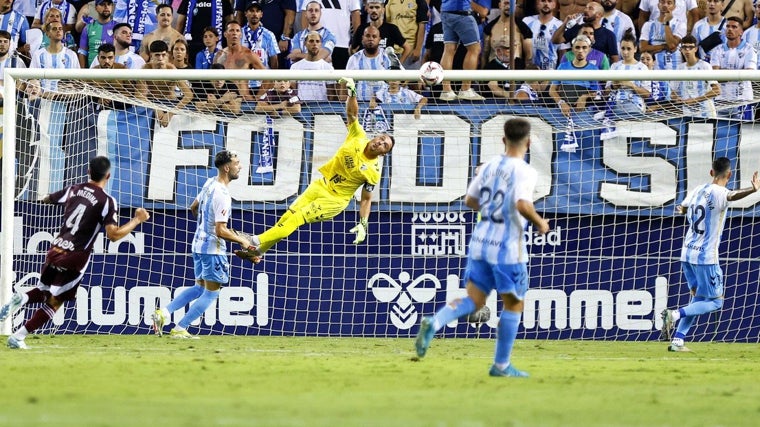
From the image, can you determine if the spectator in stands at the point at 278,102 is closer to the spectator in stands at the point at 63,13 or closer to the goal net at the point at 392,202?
the goal net at the point at 392,202

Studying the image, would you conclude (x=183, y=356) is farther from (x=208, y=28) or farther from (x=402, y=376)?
(x=208, y=28)

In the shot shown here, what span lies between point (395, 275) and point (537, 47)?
170 inches

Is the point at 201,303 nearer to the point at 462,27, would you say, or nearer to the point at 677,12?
the point at 462,27

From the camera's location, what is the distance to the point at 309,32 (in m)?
19.9

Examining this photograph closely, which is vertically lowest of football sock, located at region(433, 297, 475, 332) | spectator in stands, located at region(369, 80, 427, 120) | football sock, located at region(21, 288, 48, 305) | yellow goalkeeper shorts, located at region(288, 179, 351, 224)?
football sock, located at region(21, 288, 48, 305)

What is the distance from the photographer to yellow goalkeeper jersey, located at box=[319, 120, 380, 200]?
16422 mm

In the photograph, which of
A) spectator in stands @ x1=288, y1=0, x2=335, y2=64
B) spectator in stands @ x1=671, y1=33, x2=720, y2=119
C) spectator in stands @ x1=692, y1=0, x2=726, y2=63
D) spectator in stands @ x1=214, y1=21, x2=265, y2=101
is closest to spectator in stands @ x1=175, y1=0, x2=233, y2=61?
spectator in stands @ x1=214, y1=21, x2=265, y2=101

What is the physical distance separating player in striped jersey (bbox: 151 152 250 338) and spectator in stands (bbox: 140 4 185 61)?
4637 mm

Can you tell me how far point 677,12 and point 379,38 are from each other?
4753 mm

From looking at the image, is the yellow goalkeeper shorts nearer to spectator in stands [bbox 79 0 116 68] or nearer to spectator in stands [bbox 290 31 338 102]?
spectator in stands [bbox 290 31 338 102]

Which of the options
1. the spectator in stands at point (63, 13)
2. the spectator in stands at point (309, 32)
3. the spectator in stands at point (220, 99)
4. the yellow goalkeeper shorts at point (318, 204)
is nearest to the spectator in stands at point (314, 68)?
the spectator in stands at point (309, 32)

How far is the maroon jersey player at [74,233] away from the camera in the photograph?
43.5 feet

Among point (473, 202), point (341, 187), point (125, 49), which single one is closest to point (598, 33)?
point (341, 187)

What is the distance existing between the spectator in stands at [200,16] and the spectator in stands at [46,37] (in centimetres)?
178
